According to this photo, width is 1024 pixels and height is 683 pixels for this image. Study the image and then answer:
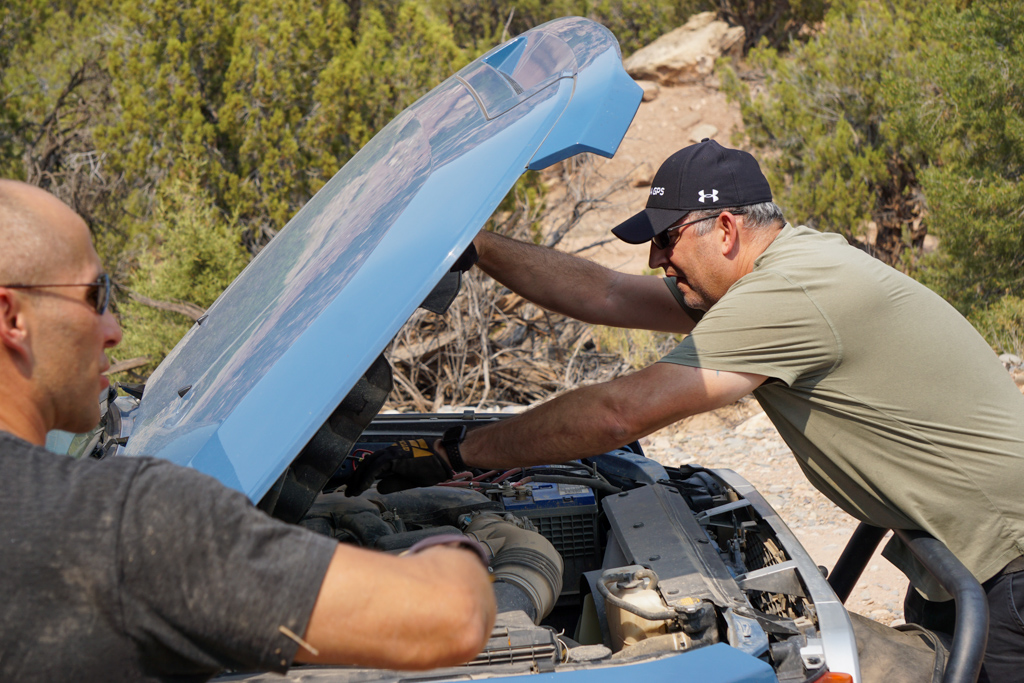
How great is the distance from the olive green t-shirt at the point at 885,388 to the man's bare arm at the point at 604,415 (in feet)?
0.18

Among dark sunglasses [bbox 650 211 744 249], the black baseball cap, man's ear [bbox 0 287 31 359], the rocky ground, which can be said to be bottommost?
the rocky ground

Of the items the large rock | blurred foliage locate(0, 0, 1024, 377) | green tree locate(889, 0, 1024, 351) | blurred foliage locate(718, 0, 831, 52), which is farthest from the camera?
the large rock

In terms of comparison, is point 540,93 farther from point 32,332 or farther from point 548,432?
point 32,332

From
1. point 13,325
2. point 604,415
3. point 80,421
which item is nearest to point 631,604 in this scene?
point 604,415

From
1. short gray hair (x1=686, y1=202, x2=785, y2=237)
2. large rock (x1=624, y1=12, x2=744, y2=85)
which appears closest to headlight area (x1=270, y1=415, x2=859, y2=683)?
short gray hair (x1=686, y1=202, x2=785, y2=237)

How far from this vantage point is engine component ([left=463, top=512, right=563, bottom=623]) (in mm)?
2117

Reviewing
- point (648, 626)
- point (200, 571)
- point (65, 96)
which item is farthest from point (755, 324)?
point (65, 96)

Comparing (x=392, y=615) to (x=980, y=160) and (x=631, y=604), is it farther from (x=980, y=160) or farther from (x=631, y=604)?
(x=980, y=160)

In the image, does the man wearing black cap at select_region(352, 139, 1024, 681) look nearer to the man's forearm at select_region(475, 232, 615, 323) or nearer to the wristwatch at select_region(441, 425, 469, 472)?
the wristwatch at select_region(441, 425, 469, 472)

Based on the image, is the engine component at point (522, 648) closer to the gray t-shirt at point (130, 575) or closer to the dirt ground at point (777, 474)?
the gray t-shirt at point (130, 575)

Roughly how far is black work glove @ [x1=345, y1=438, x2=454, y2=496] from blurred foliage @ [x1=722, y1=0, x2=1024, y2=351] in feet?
19.3

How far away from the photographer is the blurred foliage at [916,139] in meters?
6.62

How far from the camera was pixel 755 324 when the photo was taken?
2135 millimetres

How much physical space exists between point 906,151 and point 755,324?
847cm
